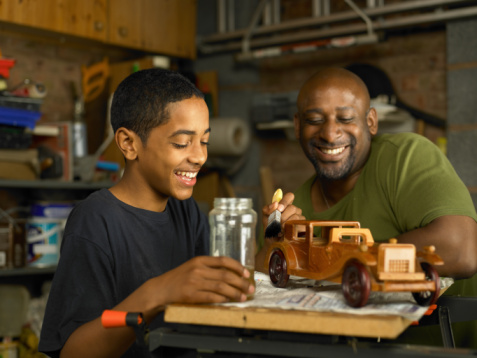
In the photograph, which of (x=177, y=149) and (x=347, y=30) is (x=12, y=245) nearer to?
(x=177, y=149)

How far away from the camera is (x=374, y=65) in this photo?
147 inches

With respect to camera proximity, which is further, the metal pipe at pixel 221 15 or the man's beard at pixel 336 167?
the metal pipe at pixel 221 15

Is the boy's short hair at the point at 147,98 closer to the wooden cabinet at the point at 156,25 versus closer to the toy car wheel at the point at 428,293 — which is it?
the toy car wheel at the point at 428,293

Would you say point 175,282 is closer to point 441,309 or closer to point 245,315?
point 245,315

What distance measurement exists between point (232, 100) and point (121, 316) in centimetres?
363

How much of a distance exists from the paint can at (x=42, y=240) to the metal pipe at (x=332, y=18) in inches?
74.6

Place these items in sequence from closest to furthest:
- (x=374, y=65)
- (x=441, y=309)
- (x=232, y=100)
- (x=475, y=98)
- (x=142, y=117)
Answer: (x=441, y=309), (x=142, y=117), (x=475, y=98), (x=374, y=65), (x=232, y=100)

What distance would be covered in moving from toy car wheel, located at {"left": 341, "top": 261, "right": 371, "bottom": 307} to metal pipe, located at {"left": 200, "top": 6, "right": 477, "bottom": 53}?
2799 mm

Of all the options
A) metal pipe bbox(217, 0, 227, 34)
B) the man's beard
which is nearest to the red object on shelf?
metal pipe bbox(217, 0, 227, 34)

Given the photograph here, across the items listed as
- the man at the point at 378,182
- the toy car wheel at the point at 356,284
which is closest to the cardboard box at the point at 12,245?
the man at the point at 378,182

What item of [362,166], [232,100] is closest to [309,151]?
[362,166]

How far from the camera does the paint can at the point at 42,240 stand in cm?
321

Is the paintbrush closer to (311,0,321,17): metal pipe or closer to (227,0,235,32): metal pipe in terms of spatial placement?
(311,0,321,17): metal pipe

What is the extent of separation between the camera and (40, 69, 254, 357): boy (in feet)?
3.33
